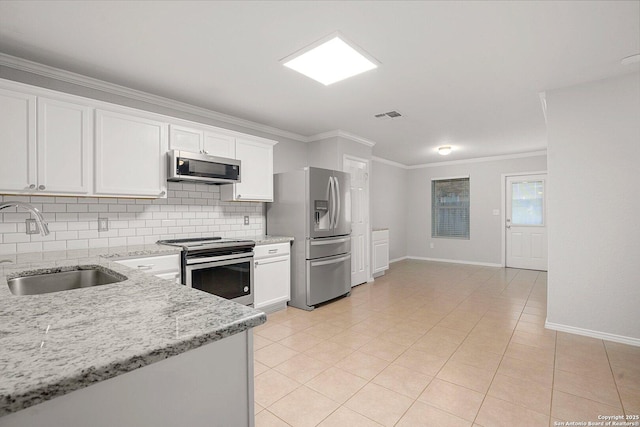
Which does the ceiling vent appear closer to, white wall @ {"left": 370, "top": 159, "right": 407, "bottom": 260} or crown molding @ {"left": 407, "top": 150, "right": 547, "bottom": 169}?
white wall @ {"left": 370, "top": 159, "right": 407, "bottom": 260}

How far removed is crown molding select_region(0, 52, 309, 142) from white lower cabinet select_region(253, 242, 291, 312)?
67.2 inches

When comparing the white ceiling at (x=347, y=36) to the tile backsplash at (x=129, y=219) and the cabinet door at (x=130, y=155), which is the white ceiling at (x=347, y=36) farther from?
the tile backsplash at (x=129, y=219)

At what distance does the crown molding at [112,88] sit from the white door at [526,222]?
5334mm

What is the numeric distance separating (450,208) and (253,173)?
5350 millimetres

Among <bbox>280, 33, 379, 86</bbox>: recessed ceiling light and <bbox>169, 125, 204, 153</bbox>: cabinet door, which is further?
<bbox>169, 125, 204, 153</bbox>: cabinet door

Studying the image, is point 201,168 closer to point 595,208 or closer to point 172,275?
point 172,275

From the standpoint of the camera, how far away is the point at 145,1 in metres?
1.86

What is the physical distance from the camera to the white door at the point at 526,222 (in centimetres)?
609

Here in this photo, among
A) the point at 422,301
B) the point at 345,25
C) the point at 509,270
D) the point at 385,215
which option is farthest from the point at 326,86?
the point at 509,270

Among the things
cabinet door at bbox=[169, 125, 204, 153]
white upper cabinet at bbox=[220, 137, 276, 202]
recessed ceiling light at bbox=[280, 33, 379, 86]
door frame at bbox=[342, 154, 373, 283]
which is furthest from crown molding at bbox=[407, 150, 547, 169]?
cabinet door at bbox=[169, 125, 204, 153]

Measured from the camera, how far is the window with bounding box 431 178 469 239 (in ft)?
23.5

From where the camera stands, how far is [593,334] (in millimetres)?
2908

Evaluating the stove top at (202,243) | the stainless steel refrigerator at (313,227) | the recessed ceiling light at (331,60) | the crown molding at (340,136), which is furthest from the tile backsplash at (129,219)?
the recessed ceiling light at (331,60)

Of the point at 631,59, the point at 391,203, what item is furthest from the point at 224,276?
the point at 391,203
